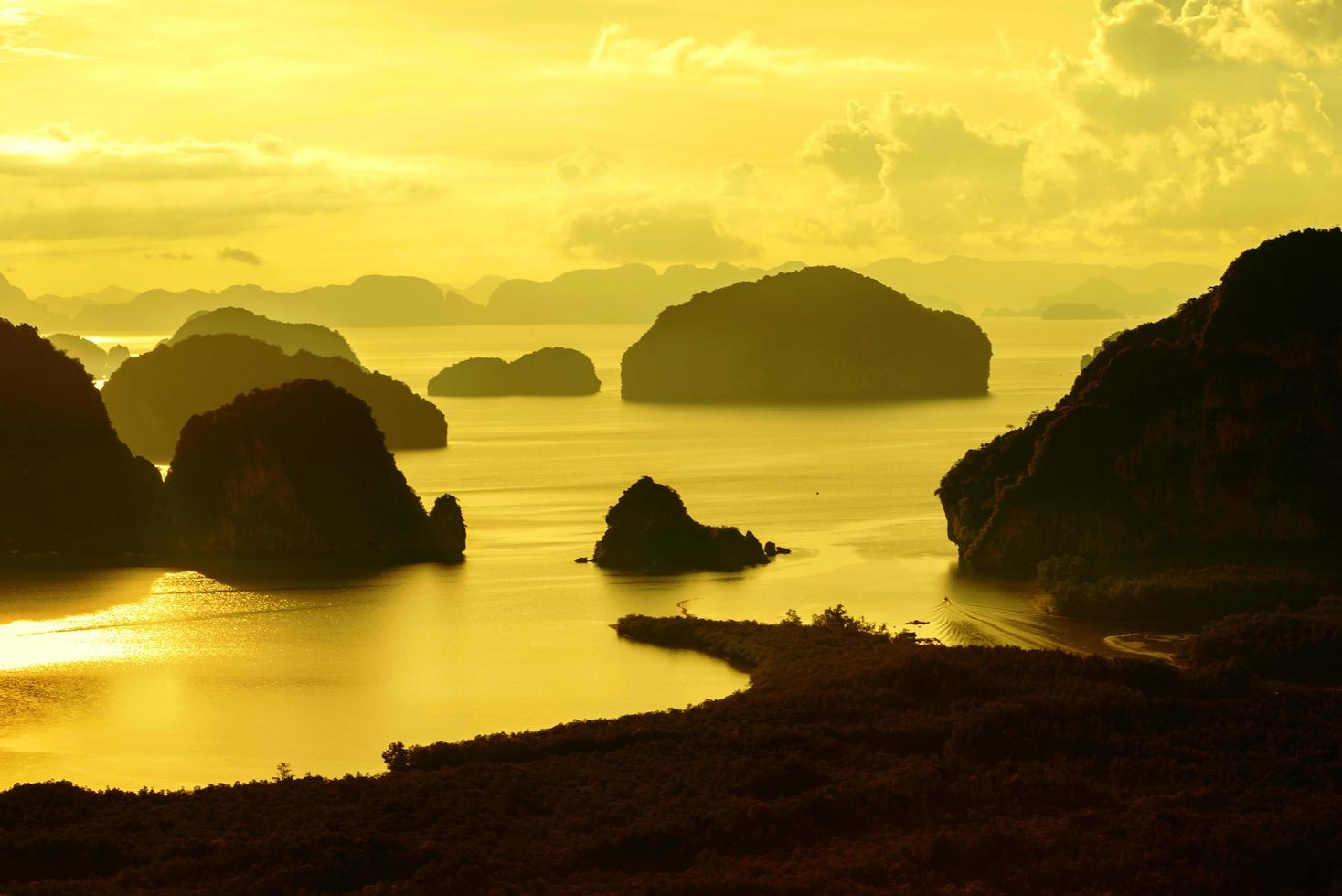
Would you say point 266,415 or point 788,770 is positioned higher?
point 266,415

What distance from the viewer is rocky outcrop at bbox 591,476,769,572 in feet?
262

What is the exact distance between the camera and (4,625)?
229 feet

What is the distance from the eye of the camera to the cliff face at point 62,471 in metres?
90.4

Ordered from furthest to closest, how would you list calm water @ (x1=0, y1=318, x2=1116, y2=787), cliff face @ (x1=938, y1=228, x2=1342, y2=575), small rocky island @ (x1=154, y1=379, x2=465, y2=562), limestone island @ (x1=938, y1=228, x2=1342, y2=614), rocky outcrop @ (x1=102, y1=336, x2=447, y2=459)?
rocky outcrop @ (x1=102, y1=336, x2=447, y2=459) < small rocky island @ (x1=154, y1=379, x2=465, y2=562) < cliff face @ (x1=938, y1=228, x2=1342, y2=575) < limestone island @ (x1=938, y1=228, x2=1342, y2=614) < calm water @ (x1=0, y1=318, x2=1116, y2=787)

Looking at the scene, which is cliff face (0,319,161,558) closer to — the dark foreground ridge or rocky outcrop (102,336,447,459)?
the dark foreground ridge

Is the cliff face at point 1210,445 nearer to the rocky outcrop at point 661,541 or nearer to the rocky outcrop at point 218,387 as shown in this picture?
the rocky outcrop at point 661,541

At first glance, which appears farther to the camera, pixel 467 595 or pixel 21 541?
pixel 21 541

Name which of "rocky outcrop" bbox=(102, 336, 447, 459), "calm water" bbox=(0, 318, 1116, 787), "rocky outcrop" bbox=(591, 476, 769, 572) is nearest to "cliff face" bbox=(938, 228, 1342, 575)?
"calm water" bbox=(0, 318, 1116, 787)

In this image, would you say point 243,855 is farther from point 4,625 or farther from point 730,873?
point 4,625

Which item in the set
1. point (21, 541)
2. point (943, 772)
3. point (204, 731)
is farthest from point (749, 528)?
point (943, 772)

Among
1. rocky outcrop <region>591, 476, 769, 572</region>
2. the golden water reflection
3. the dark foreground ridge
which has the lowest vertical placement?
the dark foreground ridge

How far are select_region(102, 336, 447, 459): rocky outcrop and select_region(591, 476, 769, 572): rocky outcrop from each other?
3203 inches

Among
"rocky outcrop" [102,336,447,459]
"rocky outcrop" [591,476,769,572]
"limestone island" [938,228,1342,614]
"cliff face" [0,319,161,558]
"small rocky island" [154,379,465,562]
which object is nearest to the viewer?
"limestone island" [938,228,1342,614]

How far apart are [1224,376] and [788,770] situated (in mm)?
41746
